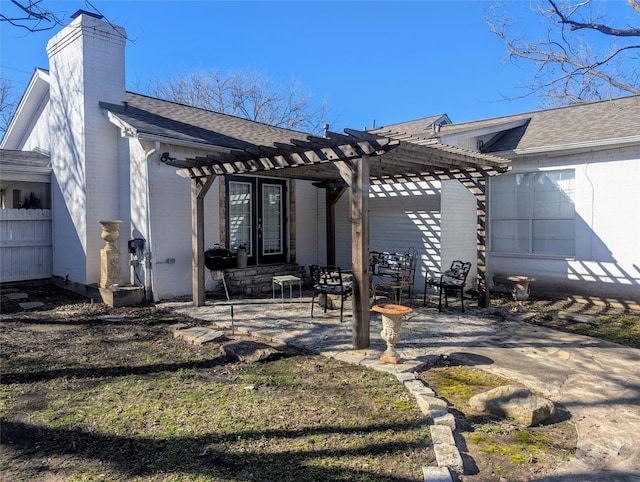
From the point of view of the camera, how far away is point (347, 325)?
20.7 feet

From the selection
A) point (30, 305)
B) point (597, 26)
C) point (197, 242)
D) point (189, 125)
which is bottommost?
point (30, 305)

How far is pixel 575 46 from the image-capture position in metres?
6.77

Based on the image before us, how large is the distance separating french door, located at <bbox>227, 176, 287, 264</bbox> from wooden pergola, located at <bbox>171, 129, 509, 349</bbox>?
1.14m

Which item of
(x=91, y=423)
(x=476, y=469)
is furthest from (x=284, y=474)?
(x=91, y=423)

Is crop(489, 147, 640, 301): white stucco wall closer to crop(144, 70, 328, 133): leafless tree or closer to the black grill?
the black grill

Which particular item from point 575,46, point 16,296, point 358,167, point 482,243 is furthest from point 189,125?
point 575,46

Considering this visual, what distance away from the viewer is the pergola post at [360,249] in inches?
197

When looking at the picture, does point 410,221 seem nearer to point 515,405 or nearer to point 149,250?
point 149,250

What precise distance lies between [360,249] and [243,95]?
2191cm

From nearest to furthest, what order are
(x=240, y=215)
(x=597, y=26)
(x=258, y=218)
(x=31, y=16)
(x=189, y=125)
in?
1. (x=31, y=16)
2. (x=597, y=26)
3. (x=189, y=125)
4. (x=240, y=215)
5. (x=258, y=218)

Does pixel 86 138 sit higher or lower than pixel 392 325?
higher

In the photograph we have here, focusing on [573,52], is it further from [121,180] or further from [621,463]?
[121,180]

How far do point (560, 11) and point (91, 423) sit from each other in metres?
7.53

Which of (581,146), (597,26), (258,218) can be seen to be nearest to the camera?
(597,26)
